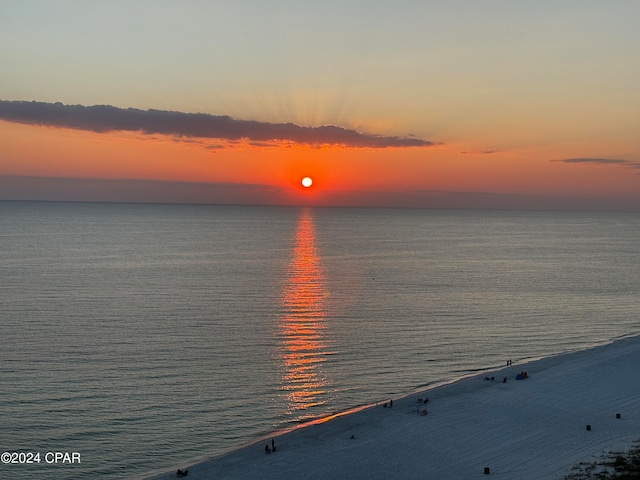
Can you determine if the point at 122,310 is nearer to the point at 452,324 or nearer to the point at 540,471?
the point at 452,324

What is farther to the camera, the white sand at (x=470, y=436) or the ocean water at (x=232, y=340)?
the ocean water at (x=232, y=340)

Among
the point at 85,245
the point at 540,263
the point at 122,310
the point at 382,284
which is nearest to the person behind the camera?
the point at 122,310

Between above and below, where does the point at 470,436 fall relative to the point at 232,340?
above

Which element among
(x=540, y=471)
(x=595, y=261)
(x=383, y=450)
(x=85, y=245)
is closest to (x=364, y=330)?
(x=383, y=450)

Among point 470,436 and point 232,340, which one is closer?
point 470,436

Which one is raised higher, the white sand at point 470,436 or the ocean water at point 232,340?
the white sand at point 470,436
